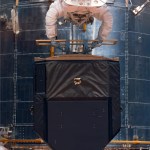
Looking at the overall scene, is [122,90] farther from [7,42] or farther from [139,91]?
[7,42]

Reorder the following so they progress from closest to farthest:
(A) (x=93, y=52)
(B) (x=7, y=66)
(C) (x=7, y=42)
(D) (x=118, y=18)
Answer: (A) (x=93, y=52)
(D) (x=118, y=18)
(B) (x=7, y=66)
(C) (x=7, y=42)

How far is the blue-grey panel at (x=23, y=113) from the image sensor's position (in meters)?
23.8

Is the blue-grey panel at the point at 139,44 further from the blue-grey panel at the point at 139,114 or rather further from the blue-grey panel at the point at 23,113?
the blue-grey panel at the point at 23,113

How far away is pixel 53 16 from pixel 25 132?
22.2 feet

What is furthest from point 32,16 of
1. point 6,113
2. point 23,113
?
point 6,113

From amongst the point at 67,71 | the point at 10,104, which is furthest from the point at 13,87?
the point at 67,71

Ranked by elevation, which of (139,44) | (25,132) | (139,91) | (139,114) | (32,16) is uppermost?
(32,16)

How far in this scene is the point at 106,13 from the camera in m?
19.0

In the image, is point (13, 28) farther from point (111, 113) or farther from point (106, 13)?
point (111, 113)

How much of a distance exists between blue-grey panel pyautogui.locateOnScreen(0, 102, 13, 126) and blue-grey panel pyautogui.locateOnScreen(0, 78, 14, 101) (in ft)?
0.84

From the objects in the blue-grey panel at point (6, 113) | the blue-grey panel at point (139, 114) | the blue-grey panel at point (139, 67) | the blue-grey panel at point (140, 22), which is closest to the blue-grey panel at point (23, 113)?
the blue-grey panel at point (6, 113)

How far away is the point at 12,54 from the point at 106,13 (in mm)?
6819

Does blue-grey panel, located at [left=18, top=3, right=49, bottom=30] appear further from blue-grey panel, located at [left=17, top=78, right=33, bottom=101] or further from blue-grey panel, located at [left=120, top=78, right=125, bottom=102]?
blue-grey panel, located at [left=120, top=78, right=125, bottom=102]

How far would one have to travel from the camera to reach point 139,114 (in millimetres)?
23781
